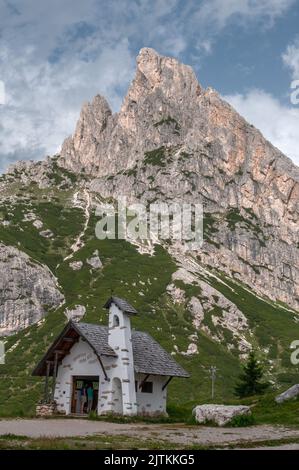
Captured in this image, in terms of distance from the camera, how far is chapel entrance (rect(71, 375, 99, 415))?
41375 millimetres

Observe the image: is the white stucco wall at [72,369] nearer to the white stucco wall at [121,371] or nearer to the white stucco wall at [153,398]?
the white stucco wall at [121,371]

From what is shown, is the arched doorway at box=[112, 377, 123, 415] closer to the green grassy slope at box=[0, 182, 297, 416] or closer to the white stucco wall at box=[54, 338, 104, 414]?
the white stucco wall at box=[54, 338, 104, 414]

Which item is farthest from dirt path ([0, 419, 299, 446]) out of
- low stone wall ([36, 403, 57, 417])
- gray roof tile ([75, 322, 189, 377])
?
low stone wall ([36, 403, 57, 417])

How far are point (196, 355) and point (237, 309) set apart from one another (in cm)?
3492

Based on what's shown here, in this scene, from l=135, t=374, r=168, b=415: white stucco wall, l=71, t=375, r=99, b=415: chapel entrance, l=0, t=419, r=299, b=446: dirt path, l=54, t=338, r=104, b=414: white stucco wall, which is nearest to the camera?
l=0, t=419, r=299, b=446: dirt path

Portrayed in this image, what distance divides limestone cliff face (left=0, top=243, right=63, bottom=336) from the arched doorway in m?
103

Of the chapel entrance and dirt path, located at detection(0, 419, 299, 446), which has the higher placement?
the chapel entrance

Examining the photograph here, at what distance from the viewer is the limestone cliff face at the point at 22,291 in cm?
13912

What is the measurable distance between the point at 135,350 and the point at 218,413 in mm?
10372

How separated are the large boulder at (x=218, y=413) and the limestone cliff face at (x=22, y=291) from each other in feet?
357

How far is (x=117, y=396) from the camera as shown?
3844cm

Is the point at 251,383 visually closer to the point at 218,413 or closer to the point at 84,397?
the point at 84,397
